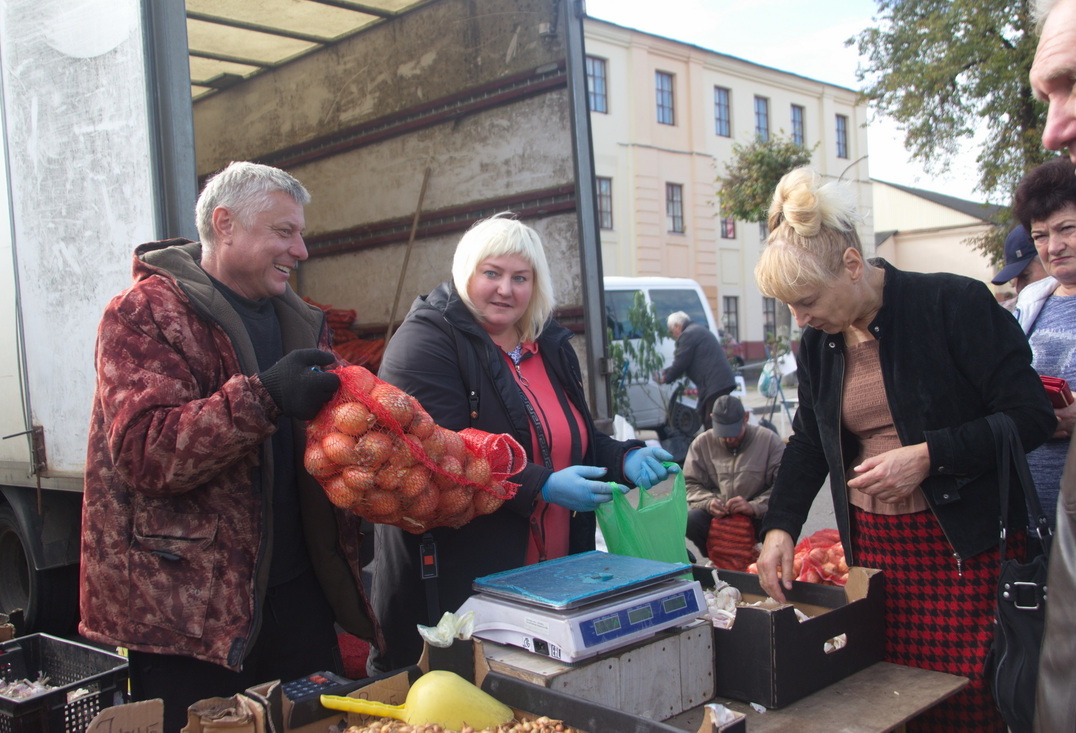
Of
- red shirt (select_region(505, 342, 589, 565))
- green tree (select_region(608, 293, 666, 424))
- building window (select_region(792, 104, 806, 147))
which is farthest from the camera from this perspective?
building window (select_region(792, 104, 806, 147))

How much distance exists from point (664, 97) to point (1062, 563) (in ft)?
85.0

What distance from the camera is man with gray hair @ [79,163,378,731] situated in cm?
196

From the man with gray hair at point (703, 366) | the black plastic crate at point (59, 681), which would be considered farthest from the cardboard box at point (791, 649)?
the man with gray hair at point (703, 366)

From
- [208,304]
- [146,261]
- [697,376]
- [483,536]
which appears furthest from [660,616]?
[697,376]

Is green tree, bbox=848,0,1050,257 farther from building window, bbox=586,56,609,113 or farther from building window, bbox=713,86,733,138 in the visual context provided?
building window, bbox=713,86,733,138

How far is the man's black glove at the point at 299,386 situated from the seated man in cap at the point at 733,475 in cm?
355

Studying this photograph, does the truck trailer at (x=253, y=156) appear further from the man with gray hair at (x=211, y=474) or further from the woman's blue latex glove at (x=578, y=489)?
the woman's blue latex glove at (x=578, y=489)

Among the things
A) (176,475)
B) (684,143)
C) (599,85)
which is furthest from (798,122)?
(176,475)

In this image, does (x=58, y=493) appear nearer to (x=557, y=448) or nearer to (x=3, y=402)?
(x=3, y=402)

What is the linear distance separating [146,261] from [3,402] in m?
2.43

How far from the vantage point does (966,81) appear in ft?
41.9

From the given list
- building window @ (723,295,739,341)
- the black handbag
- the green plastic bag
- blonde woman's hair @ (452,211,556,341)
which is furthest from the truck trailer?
building window @ (723,295,739,341)

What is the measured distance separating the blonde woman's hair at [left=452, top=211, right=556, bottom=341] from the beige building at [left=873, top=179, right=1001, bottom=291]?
120ft

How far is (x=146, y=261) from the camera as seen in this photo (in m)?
2.17
